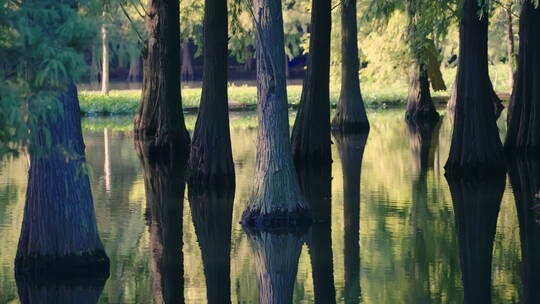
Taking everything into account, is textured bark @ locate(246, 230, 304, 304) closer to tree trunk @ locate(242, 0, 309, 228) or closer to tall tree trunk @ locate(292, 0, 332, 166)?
tree trunk @ locate(242, 0, 309, 228)

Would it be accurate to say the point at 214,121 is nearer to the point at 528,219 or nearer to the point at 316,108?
the point at 316,108

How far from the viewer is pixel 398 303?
40.1 feet

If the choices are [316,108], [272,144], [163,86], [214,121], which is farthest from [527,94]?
[272,144]

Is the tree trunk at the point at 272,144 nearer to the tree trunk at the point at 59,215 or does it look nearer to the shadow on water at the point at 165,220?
the shadow on water at the point at 165,220

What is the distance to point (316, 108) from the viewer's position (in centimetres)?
2516

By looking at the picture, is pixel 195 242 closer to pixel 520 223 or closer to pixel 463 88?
pixel 520 223

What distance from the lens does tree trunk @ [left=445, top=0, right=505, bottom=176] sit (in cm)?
2245

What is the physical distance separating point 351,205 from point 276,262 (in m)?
5.27

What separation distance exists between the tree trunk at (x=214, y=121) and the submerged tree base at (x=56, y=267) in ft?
25.2

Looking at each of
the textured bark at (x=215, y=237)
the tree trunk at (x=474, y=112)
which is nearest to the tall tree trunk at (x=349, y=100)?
the tree trunk at (x=474, y=112)

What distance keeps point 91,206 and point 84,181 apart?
12.5 inches

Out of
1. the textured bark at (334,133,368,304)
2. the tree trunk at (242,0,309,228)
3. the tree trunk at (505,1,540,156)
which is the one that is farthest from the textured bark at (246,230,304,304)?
the tree trunk at (505,1,540,156)

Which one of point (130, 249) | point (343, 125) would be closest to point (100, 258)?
point (130, 249)

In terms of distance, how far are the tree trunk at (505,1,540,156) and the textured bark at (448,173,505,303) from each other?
3.78 m
